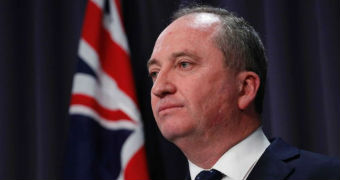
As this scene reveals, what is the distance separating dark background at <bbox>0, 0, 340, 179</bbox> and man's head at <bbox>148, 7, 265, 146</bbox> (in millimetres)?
501

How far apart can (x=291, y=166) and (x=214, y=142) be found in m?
0.24

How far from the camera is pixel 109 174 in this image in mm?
2131

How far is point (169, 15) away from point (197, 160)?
87cm

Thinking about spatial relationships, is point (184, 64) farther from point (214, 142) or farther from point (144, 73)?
point (144, 73)

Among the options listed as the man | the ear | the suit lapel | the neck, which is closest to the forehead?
the man

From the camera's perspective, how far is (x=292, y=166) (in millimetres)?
1507

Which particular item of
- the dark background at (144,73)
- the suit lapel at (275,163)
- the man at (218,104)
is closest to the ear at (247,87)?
the man at (218,104)

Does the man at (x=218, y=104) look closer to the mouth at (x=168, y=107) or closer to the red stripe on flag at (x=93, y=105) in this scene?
the mouth at (x=168, y=107)

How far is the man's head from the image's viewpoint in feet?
5.08

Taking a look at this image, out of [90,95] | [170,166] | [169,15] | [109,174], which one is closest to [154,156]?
[170,166]

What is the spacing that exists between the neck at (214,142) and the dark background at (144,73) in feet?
→ 1.75

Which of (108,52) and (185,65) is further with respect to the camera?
(108,52)

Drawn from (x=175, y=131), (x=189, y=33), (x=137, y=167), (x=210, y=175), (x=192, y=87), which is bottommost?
(x=137, y=167)

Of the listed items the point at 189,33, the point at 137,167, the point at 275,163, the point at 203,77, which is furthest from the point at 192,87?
the point at 137,167
